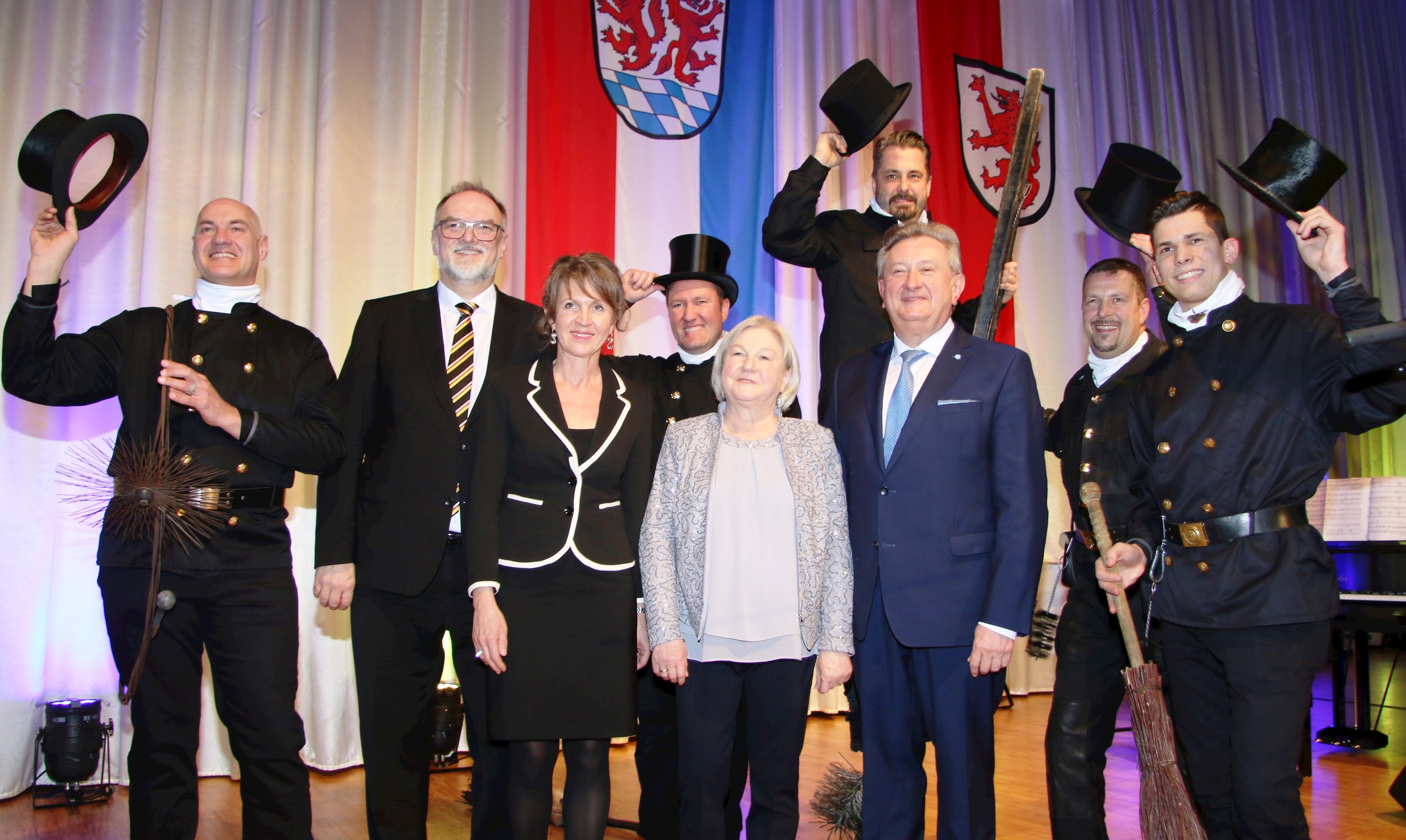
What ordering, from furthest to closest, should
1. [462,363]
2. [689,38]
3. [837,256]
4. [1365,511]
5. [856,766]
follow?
[689,38]
[1365,511]
[856,766]
[837,256]
[462,363]

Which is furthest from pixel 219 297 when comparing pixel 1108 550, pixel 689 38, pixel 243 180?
pixel 689 38

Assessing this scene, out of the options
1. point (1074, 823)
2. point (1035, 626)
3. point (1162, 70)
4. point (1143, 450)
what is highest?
point (1162, 70)

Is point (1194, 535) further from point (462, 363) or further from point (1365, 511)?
point (1365, 511)

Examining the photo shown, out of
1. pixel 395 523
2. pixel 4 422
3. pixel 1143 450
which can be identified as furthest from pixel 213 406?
pixel 1143 450

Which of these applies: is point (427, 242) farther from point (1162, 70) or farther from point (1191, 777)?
point (1162, 70)

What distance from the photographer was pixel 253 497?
2633 mm

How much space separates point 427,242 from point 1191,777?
12.8 ft

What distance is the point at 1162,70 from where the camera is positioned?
23.4 feet

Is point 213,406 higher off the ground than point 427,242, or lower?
lower

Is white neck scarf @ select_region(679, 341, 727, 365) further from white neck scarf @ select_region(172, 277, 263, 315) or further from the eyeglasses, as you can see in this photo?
white neck scarf @ select_region(172, 277, 263, 315)

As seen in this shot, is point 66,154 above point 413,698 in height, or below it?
above

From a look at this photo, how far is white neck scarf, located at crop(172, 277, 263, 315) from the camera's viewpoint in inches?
109

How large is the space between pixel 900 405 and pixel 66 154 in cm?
222

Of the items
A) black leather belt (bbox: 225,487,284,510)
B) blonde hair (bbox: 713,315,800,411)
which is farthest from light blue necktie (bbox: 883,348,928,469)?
black leather belt (bbox: 225,487,284,510)
